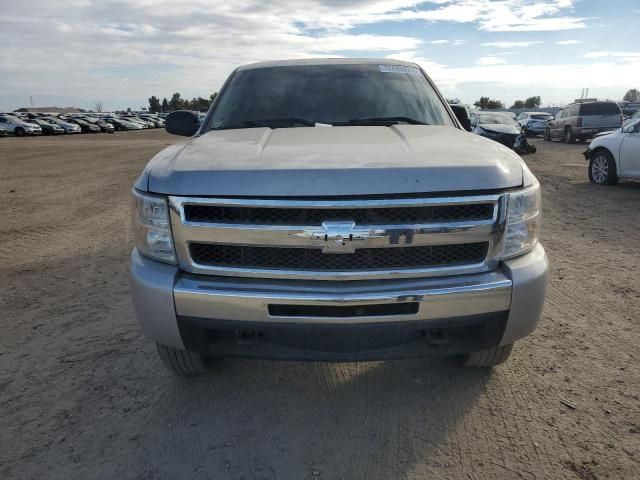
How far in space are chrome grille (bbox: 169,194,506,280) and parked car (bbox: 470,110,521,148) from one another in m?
15.7

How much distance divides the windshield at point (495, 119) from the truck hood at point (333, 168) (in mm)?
17552

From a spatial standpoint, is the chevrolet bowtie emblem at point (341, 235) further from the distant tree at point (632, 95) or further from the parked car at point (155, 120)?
the distant tree at point (632, 95)

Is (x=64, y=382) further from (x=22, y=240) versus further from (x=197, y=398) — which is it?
(x=22, y=240)

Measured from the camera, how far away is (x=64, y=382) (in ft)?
10.4

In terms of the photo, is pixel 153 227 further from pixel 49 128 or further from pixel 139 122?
pixel 139 122

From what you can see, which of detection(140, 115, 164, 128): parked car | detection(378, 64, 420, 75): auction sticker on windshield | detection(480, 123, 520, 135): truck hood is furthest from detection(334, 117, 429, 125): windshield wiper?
detection(140, 115, 164, 128): parked car

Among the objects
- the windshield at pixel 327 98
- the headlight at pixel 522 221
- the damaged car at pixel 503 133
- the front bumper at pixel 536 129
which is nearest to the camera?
the headlight at pixel 522 221

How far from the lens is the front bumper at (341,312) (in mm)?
2369

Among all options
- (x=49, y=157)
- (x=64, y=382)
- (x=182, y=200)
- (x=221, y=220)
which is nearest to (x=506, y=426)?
(x=221, y=220)

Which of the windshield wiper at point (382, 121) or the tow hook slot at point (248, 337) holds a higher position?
the windshield wiper at point (382, 121)

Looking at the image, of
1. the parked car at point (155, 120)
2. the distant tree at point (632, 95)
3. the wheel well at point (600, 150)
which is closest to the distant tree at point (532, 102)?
the distant tree at point (632, 95)

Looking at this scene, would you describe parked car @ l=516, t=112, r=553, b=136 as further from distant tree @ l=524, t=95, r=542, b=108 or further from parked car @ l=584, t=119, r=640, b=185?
distant tree @ l=524, t=95, r=542, b=108

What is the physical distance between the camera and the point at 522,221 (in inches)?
99.1

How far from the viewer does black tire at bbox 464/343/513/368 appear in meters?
2.94
